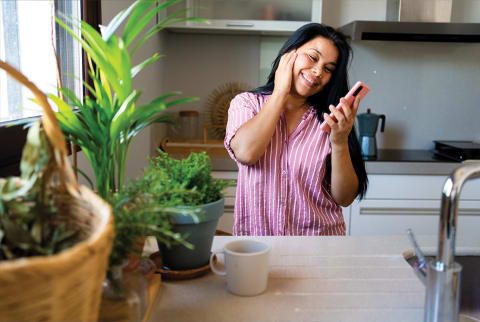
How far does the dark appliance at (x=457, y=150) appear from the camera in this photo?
2.62 meters

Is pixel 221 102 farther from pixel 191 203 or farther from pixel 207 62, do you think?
pixel 191 203

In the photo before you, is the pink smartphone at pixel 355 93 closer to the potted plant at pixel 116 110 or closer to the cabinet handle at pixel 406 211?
the potted plant at pixel 116 110

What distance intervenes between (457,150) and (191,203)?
2.26 metres

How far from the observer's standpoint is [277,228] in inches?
61.3

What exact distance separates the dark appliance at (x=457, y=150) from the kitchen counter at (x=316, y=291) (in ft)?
5.67

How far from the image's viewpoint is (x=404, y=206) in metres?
2.58

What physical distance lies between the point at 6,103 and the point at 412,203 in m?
2.11

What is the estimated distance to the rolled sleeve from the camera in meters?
1.56

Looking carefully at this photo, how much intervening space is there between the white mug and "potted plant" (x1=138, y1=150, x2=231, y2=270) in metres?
0.06

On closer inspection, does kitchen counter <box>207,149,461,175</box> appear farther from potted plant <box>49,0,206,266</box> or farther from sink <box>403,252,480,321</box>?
potted plant <box>49,0,206,266</box>

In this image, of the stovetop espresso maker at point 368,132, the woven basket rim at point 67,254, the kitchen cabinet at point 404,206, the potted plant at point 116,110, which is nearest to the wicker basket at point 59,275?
the woven basket rim at point 67,254

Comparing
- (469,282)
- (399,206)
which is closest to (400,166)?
(399,206)

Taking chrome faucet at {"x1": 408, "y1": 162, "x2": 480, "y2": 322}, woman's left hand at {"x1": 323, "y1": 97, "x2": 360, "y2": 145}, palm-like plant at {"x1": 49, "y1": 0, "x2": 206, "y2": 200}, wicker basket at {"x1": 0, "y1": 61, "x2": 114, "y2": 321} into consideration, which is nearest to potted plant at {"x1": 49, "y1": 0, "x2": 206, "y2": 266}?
palm-like plant at {"x1": 49, "y1": 0, "x2": 206, "y2": 200}

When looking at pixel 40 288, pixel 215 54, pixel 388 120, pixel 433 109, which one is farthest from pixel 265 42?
pixel 40 288
